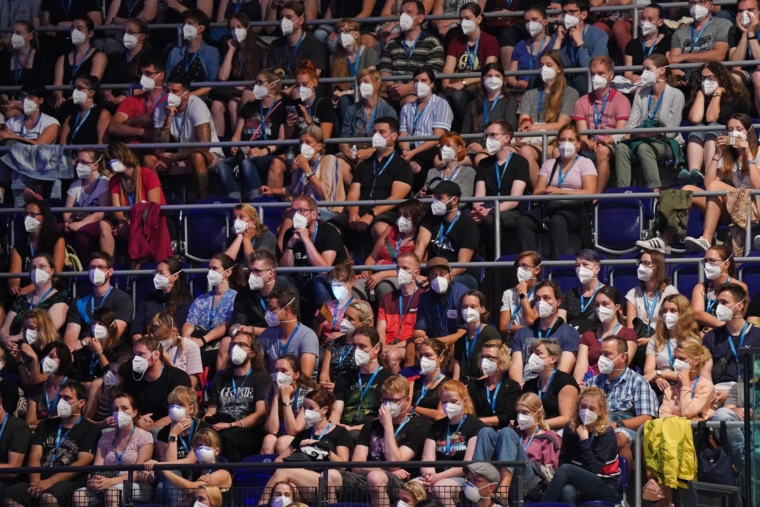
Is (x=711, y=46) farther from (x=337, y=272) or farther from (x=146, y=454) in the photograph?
(x=146, y=454)

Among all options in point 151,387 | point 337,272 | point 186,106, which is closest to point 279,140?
point 186,106

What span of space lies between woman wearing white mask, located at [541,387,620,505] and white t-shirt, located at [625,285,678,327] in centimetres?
151

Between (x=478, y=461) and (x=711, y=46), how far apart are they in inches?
207

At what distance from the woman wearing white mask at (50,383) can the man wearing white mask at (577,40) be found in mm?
4848

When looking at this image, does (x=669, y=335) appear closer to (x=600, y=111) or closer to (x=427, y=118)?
(x=600, y=111)

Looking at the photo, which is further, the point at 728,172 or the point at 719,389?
the point at 728,172

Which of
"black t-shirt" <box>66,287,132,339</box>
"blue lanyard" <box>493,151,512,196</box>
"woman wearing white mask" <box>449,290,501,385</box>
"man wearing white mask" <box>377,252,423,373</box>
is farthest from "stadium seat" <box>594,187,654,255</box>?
"black t-shirt" <box>66,287,132,339</box>

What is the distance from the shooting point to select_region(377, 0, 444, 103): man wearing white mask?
12883 mm

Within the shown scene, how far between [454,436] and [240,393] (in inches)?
63.2

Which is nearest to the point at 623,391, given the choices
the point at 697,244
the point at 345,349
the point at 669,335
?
the point at 669,335

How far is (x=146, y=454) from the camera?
991 centimetres

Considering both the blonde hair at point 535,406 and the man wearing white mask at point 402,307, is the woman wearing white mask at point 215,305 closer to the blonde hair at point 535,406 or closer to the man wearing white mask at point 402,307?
the man wearing white mask at point 402,307

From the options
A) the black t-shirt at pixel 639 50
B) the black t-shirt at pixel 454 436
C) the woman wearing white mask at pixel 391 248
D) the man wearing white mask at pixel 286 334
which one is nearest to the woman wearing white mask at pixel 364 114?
the woman wearing white mask at pixel 391 248

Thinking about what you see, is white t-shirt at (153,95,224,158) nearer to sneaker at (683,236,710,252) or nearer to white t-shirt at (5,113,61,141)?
white t-shirt at (5,113,61,141)
